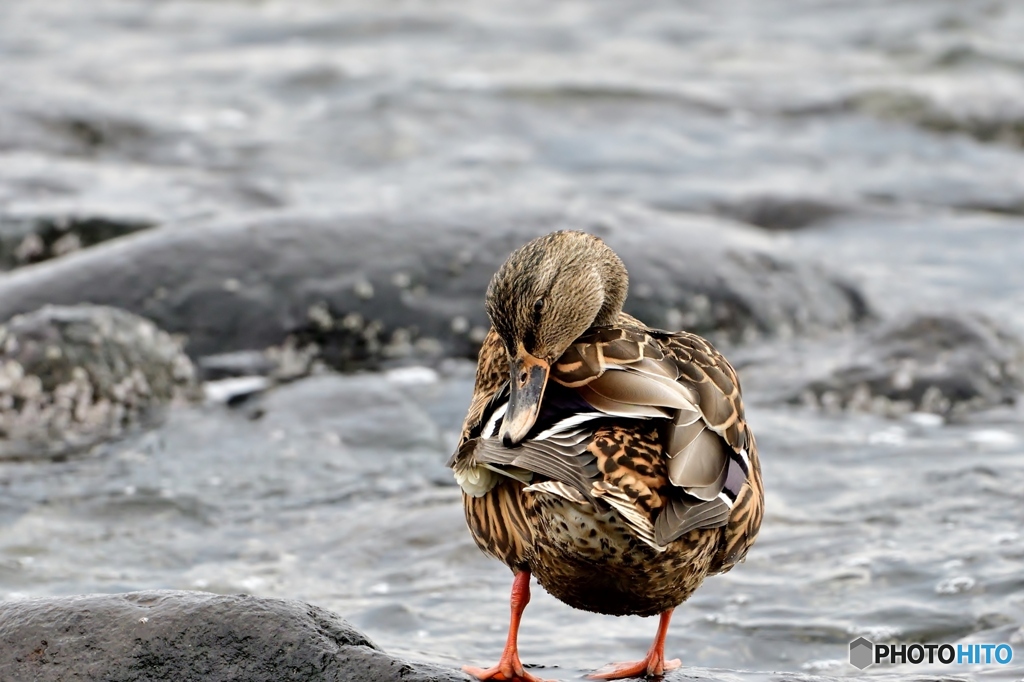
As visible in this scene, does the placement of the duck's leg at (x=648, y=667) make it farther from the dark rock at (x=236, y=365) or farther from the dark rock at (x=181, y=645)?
the dark rock at (x=236, y=365)

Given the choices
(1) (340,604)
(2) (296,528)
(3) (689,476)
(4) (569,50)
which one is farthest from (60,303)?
(4) (569,50)

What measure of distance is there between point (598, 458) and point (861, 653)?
2049 millimetres

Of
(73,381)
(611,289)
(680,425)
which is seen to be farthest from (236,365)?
(680,425)

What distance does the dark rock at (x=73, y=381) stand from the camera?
7.45 m

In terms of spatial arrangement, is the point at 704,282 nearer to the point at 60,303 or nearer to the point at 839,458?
the point at 839,458

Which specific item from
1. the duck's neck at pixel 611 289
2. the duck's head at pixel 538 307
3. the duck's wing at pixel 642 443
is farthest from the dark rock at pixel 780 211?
the duck's wing at pixel 642 443

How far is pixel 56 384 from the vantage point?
758cm

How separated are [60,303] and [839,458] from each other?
14.3ft

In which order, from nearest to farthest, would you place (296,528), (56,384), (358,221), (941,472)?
1. (296,528)
2. (941,472)
3. (56,384)
4. (358,221)

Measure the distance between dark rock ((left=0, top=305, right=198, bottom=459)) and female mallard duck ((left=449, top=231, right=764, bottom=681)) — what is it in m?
3.62

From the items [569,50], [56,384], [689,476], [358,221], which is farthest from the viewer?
[569,50]

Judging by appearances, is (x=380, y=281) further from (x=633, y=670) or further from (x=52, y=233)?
(x=633, y=670)

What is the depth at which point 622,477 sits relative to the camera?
378 centimetres

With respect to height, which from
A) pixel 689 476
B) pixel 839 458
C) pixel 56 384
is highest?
pixel 689 476
